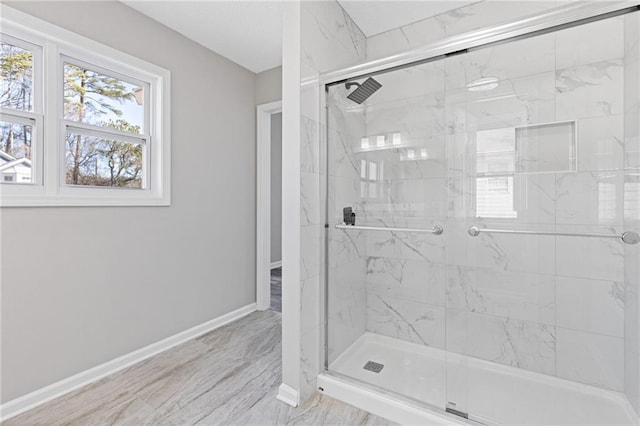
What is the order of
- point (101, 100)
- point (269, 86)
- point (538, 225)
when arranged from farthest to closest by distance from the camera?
point (269, 86) < point (101, 100) < point (538, 225)

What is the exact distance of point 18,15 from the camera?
1.70 meters

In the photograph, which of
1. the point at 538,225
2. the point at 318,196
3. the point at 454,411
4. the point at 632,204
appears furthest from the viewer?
the point at 318,196

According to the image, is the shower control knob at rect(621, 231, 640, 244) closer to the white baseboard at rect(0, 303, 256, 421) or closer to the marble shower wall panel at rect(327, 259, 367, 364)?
the marble shower wall panel at rect(327, 259, 367, 364)

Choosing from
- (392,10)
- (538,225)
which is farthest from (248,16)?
(538,225)

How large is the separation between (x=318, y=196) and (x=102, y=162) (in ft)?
5.16

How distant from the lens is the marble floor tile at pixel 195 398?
5.44 feet

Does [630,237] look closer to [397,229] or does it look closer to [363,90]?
[397,229]

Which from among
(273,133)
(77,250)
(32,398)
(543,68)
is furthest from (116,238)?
(273,133)

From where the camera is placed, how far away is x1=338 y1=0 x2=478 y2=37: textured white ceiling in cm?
221

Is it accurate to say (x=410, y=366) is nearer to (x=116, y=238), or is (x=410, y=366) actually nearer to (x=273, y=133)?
(x=116, y=238)

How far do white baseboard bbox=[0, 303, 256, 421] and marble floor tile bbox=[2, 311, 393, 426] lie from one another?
0.04 meters

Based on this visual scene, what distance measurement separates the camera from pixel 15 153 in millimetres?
1774

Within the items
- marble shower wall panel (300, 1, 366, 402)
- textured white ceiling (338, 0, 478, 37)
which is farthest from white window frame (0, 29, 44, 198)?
textured white ceiling (338, 0, 478, 37)

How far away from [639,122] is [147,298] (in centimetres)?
312
